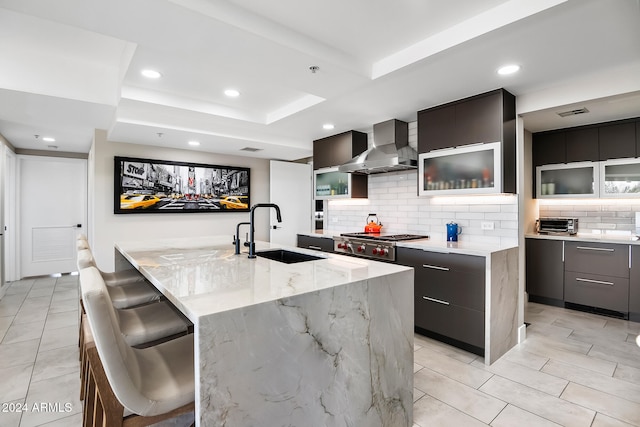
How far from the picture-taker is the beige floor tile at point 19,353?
264cm

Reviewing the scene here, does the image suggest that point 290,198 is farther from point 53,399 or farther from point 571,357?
point 571,357

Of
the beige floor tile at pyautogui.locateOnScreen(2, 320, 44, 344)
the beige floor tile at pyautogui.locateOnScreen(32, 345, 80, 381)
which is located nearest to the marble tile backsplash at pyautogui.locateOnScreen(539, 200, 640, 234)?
the beige floor tile at pyautogui.locateOnScreen(32, 345, 80, 381)

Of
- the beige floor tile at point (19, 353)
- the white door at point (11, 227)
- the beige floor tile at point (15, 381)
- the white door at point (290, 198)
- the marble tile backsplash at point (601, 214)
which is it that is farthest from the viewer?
the white door at point (290, 198)

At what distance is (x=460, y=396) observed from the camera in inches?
86.8

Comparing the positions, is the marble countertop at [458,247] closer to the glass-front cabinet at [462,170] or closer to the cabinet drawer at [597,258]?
the glass-front cabinet at [462,170]

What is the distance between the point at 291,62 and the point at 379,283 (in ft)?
5.49

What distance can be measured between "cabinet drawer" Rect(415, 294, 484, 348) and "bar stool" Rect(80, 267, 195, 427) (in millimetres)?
2299

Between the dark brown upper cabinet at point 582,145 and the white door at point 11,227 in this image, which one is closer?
the dark brown upper cabinet at point 582,145

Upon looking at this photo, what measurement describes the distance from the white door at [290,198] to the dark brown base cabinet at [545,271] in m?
3.37

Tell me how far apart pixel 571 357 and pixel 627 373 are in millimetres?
350

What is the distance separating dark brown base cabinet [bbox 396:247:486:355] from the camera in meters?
2.72

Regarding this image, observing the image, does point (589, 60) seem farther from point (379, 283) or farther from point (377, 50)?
point (379, 283)

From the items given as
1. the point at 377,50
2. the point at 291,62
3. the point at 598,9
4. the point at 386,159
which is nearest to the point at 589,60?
the point at 598,9

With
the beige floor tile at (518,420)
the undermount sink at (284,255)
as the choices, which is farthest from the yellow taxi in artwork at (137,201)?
the beige floor tile at (518,420)
